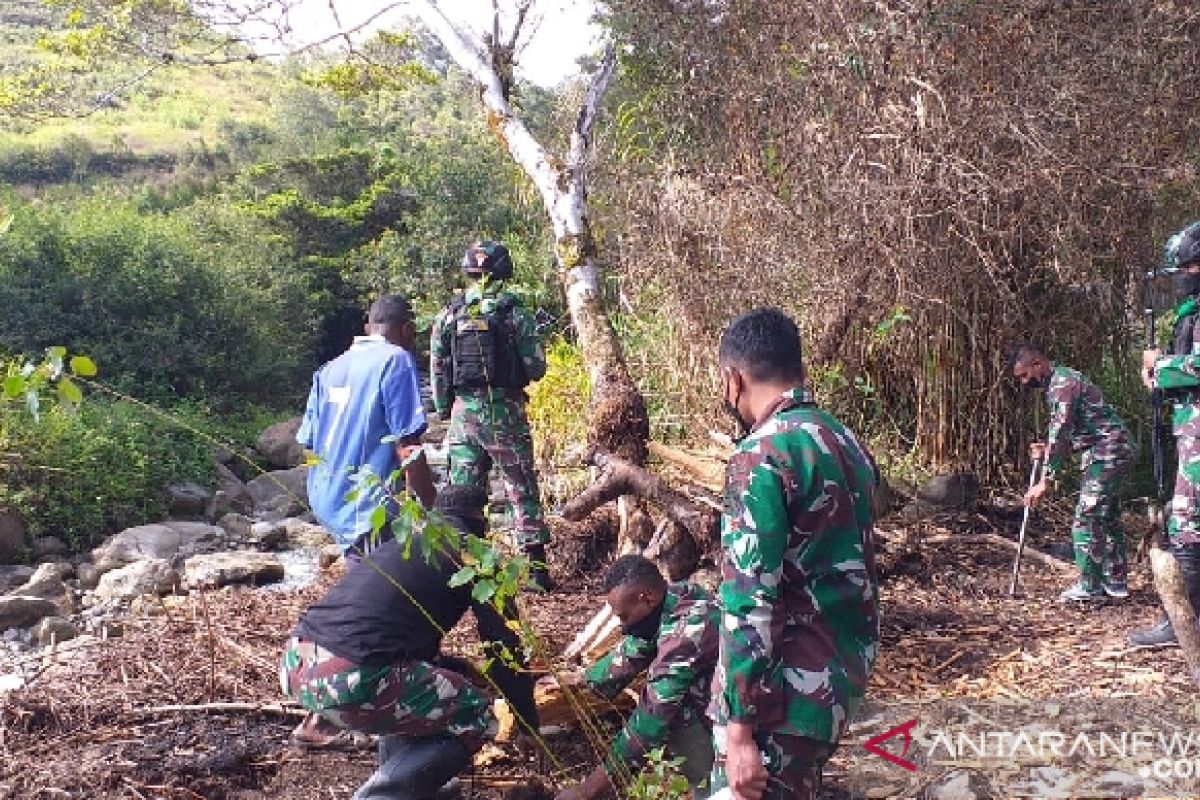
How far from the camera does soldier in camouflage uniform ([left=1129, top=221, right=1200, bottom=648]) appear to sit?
15.6 ft

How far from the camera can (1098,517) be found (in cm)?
579

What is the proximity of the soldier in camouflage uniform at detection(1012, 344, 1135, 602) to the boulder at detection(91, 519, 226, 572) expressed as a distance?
7.25m

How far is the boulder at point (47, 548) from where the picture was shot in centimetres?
945

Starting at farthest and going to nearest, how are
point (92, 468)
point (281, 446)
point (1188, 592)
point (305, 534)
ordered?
point (281, 446) < point (92, 468) < point (305, 534) < point (1188, 592)

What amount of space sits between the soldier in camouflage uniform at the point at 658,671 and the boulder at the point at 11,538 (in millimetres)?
7719

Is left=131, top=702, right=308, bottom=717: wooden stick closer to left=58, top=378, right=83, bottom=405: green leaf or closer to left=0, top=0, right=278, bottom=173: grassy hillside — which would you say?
left=58, top=378, right=83, bottom=405: green leaf

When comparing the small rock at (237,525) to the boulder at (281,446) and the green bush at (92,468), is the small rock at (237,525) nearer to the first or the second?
the green bush at (92,468)

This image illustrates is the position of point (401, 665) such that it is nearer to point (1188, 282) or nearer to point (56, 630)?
point (1188, 282)

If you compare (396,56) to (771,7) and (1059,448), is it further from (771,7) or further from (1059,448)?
(1059,448)

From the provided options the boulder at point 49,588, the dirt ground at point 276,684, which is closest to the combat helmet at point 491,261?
the dirt ground at point 276,684

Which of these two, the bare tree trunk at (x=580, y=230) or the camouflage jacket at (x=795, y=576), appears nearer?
the camouflage jacket at (x=795, y=576)

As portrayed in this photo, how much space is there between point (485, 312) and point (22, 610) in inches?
168

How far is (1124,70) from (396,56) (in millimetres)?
7747

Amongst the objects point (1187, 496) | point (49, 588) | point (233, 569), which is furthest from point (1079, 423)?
point (49, 588)
